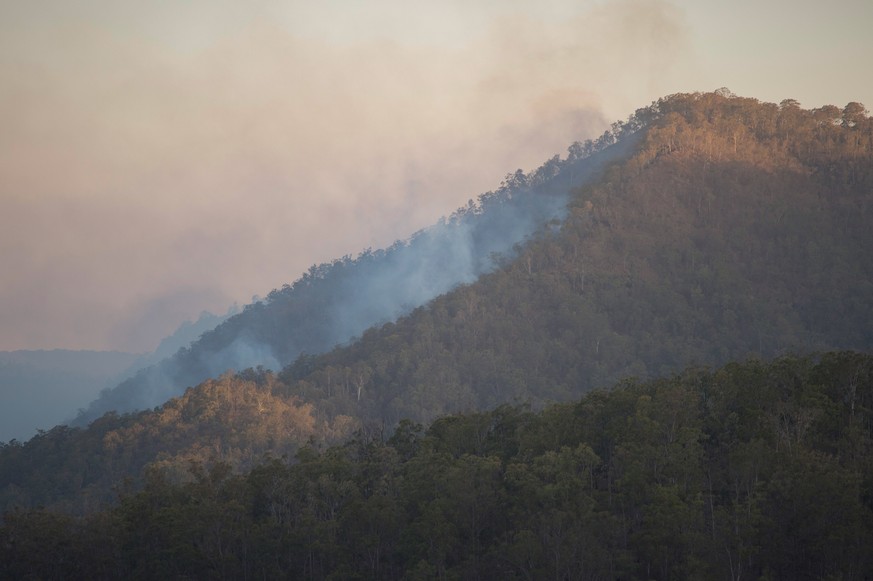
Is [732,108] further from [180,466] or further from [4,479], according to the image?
[4,479]

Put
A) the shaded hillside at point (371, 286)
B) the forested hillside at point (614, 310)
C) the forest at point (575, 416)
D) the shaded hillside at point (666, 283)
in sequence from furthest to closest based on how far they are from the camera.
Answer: the shaded hillside at point (371, 286), the shaded hillside at point (666, 283), the forested hillside at point (614, 310), the forest at point (575, 416)

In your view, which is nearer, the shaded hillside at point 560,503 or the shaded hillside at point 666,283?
the shaded hillside at point 560,503

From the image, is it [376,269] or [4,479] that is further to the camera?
[376,269]

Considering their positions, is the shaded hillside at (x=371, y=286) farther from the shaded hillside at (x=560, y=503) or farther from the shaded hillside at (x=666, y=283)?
the shaded hillside at (x=560, y=503)

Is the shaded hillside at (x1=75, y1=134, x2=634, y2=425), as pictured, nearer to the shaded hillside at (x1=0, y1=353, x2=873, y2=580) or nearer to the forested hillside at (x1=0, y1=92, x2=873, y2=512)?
the forested hillside at (x1=0, y1=92, x2=873, y2=512)

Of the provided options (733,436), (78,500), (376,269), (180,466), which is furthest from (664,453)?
(376,269)

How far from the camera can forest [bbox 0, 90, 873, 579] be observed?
35.5 m

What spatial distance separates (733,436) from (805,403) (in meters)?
3.18

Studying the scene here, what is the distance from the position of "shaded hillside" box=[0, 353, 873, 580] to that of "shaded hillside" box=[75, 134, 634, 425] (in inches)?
2417

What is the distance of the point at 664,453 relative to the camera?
38344mm

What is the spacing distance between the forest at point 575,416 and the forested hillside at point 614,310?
0.81ft

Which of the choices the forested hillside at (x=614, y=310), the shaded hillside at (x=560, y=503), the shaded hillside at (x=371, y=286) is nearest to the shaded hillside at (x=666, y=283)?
the forested hillside at (x=614, y=310)

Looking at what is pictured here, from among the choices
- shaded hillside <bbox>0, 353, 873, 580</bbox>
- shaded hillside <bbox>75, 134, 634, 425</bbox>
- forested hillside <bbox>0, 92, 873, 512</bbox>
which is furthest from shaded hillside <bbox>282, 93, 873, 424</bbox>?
shaded hillside <bbox>0, 353, 873, 580</bbox>

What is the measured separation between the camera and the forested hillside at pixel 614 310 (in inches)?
3196
